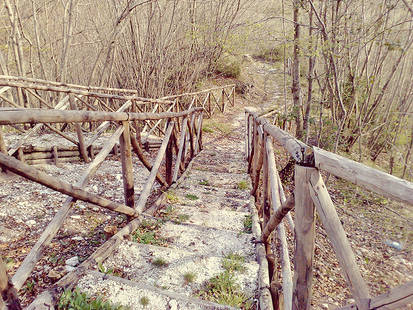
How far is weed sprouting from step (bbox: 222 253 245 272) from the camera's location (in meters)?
2.00

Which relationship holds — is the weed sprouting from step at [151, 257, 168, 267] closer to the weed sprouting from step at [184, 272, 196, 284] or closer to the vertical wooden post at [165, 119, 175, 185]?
the weed sprouting from step at [184, 272, 196, 284]

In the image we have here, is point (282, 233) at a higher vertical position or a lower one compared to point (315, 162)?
lower

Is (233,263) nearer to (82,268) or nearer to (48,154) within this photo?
(82,268)

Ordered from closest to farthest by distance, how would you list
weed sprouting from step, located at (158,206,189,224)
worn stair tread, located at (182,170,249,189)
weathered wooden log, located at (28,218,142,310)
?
1. weathered wooden log, located at (28,218,142,310)
2. weed sprouting from step, located at (158,206,189,224)
3. worn stair tread, located at (182,170,249,189)

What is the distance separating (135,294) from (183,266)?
0.43 metres

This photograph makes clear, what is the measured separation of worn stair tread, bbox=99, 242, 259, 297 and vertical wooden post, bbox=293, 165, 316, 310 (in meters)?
0.48

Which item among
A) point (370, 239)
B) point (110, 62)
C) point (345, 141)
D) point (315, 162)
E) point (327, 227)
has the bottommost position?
point (370, 239)

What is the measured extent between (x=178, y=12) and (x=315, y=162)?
28.5 feet

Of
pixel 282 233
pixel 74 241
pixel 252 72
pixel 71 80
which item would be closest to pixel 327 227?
pixel 282 233

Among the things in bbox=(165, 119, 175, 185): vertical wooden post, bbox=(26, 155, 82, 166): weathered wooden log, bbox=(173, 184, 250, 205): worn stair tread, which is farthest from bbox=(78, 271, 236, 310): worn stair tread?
bbox=(26, 155, 82, 166): weathered wooden log

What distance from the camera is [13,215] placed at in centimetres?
299

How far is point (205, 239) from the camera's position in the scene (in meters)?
2.50

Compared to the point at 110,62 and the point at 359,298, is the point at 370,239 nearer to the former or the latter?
the point at 359,298

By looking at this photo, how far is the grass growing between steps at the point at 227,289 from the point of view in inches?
67.6
